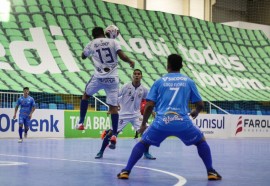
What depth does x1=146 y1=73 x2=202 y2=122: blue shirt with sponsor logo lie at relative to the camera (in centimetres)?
809

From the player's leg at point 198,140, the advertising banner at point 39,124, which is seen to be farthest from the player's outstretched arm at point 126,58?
the advertising banner at point 39,124

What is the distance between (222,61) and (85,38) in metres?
11.6

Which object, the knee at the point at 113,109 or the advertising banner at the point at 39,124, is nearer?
the knee at the point at 113,109

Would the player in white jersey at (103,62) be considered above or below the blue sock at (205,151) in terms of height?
above

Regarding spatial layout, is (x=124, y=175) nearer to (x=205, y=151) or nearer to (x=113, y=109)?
(x=205, y=151)

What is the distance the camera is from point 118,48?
1161 cm

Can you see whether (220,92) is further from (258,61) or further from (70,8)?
(70,8)

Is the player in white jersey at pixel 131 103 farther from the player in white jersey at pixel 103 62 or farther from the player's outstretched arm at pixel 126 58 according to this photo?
the player's outstretched arm at pixel 126 58

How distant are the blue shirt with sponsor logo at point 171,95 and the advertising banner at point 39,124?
16.9 metres

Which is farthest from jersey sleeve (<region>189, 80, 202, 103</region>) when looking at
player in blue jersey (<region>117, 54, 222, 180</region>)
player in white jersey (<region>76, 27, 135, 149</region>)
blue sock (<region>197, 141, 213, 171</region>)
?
player in white jersey (<region>76, 27, 135, 149</region>)

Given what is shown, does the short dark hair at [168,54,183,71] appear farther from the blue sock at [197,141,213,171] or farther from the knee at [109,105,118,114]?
the knee at [109,105,118,114]

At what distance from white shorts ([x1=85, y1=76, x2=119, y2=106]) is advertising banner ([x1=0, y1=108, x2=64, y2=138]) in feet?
42.5

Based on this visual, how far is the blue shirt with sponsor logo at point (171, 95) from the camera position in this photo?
318 inches

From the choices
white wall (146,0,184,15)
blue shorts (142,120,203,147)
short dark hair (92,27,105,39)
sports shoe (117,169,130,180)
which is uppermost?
white wall (146,0,184,15)
